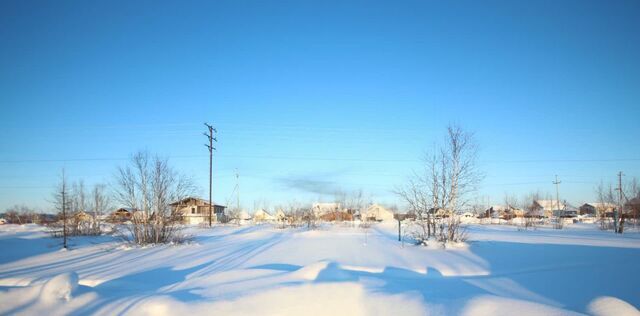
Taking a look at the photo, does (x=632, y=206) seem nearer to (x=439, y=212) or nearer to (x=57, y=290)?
(x=439, y=212)

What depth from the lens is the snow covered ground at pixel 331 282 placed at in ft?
18.3

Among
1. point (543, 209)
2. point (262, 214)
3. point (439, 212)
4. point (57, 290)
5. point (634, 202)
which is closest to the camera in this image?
point (57, 290)

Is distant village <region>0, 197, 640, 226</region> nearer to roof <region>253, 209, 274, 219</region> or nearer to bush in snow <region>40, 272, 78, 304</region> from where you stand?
roof <region>253, 209, 274, 219</region>

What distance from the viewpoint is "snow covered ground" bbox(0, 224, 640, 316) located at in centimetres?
558

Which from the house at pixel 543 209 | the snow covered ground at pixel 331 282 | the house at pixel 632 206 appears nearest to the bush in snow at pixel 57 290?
the snow covered ground at pixel 331 282

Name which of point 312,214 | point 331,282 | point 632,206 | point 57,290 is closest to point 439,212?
point 331,282

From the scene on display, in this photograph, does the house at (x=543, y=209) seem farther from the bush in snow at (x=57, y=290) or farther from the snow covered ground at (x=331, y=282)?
the bush in snow at (x=57, y=290)

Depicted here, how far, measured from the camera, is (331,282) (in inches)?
264

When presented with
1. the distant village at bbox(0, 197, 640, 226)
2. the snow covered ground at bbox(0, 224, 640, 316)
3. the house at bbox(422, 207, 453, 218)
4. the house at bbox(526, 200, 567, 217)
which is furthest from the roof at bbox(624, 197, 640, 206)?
the house at bbox(422, 207, 453, 218)

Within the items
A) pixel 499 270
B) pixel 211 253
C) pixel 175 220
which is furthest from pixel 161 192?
pixel 499 270

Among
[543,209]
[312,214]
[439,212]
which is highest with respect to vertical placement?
[439,212]

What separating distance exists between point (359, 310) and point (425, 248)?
1061cm

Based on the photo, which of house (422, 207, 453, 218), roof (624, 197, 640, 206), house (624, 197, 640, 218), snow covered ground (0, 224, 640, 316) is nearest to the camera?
snow covered ground (0, 224, 640, 316)

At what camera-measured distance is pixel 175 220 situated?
1841 cm
